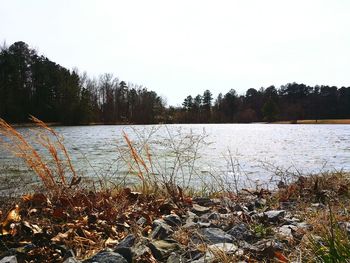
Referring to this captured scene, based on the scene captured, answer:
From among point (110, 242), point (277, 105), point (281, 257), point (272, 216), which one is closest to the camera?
point (281, 257)

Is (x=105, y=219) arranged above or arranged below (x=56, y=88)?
below

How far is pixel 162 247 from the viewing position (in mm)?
2920

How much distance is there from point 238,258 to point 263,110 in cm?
9512

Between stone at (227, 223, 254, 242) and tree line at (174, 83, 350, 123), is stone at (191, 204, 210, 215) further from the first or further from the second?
tree line at (174, 83, 350, 123)

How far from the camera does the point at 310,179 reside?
6.36m

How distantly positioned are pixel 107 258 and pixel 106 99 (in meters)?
79.9

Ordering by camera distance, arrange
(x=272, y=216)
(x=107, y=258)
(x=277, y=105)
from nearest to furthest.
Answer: (x=107, y=258), (x=272, y=216), (x=277, y=105)

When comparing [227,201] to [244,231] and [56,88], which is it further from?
[56,88]

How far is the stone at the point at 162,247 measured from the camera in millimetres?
2804

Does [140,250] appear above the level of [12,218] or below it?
below

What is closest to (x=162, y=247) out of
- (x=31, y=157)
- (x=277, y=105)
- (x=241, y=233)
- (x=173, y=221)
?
(x=173, y=221)

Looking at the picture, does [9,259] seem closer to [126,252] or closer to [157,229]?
[126,252]

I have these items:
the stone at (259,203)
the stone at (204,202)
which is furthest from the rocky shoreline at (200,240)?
the stone at (259,203)

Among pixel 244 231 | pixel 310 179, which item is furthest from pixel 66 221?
pixel 310 179
